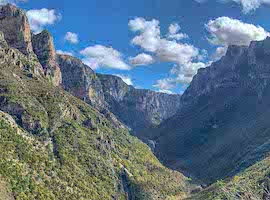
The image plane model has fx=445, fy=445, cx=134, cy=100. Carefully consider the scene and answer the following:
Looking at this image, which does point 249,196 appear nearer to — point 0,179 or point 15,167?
point 0,179

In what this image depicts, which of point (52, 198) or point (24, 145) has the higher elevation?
point (24, 145)

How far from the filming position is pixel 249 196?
2186 inches

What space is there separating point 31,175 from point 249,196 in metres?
139

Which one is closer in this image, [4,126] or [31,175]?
[31,175]

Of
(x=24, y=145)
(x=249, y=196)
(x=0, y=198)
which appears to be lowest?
(x=249, y=196)

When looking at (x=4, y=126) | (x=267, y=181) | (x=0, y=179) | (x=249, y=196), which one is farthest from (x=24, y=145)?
(x=249, y=196)

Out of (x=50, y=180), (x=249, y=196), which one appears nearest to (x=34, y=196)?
(x=50, y=180)

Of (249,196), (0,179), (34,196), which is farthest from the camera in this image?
(34,196)

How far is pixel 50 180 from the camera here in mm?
193000

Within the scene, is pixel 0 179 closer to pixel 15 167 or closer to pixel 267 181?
pixel 15 167

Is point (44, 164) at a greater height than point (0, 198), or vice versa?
point (44, 164)

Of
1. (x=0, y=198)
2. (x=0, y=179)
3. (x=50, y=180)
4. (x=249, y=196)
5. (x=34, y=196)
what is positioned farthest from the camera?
(x=50, y=180)

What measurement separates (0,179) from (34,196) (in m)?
19.2

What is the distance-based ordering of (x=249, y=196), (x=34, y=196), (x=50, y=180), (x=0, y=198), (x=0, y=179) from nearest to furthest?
(x=249, y=196) → (x=0, y=198) → (x=0, y=179) → (x=34, y=196) → (x=50, y=180)
